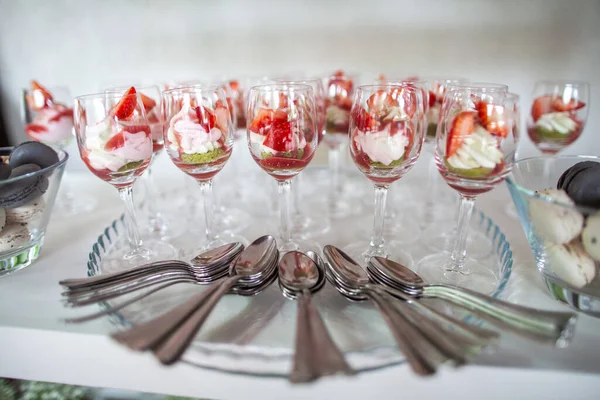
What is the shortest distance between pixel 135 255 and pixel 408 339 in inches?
18.1

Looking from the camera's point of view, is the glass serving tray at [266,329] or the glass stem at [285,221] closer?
the glass serving tray at [266,329]

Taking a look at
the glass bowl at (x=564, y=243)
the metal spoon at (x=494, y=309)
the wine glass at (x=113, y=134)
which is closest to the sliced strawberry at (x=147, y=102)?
the wine glass at (x=113, y=134)

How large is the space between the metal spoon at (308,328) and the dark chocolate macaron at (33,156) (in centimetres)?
40

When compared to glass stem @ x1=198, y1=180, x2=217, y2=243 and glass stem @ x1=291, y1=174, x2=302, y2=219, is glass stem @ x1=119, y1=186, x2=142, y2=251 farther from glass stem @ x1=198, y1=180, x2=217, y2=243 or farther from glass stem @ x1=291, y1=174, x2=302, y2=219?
glass stem @ x1=291, y1=174, x2=302, y2=219

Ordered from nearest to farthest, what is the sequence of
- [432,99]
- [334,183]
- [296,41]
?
[432,99] → [334,183] → [296,41]

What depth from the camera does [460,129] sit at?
0.47m

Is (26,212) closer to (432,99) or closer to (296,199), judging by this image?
(296,199)

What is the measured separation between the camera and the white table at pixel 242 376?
0.37m

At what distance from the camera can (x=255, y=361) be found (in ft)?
1.24

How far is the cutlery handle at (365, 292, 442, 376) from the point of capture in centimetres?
31

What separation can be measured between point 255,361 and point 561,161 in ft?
1.65

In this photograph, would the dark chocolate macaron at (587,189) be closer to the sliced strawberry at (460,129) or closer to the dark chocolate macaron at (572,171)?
the dark chocolate macaron at (572,171)

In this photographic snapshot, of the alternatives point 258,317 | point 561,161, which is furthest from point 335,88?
point 258,317

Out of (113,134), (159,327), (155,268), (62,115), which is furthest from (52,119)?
(159,327)
